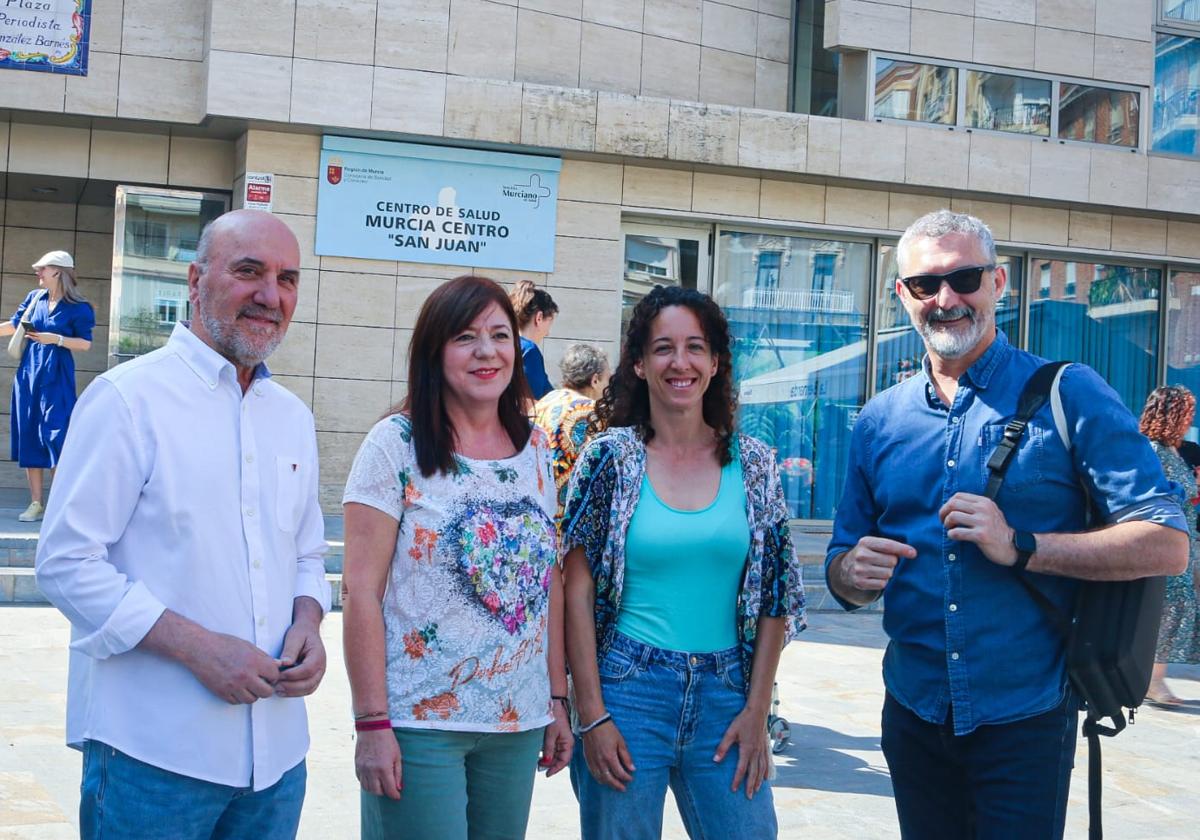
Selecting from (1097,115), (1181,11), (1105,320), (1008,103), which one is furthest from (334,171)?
(1181,11)

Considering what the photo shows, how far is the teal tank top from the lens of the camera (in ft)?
10.8

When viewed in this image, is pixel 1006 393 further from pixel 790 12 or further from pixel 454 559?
pixel 790 12

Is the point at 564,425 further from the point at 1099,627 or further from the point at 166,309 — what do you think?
the point at 166,309

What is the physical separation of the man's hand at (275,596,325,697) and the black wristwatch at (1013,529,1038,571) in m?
1.54

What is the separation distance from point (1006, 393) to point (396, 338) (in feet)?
35.5

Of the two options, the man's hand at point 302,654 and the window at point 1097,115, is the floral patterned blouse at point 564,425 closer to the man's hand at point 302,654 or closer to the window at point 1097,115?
the man's hand at point 302,654

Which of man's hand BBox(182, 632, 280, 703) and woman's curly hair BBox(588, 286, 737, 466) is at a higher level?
woman's curly hair BBox(588, 286, 737, 466)

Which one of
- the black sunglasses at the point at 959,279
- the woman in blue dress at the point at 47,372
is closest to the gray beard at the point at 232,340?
the black sunglasses at the point at 959,279

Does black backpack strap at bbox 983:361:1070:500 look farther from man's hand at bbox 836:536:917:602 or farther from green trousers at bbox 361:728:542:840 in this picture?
green trousers at bbox 361:728:542:840

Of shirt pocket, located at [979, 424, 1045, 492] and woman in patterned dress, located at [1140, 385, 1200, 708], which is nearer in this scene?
shirt pocket, located at [979, 424, 1045, 492]

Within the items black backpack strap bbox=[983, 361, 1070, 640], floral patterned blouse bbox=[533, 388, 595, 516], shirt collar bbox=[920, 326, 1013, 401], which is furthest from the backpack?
floral patterned blouse bbox=[533, 388, 595, 516]

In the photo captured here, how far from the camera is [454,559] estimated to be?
3.16 metres

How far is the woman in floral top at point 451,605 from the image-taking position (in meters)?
3.09

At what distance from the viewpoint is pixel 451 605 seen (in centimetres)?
315
